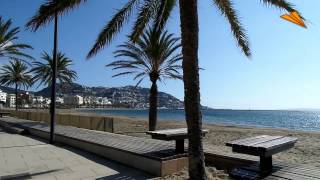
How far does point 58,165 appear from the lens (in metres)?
9.93

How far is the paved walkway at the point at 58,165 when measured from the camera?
8633 millimetres

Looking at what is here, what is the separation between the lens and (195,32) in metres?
7.81

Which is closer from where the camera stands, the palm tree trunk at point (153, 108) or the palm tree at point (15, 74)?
the palm tree trunk at point (153, 108)

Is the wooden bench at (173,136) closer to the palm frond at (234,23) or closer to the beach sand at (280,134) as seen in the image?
the beach sand at (280,134)

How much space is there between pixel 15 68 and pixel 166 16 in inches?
1755

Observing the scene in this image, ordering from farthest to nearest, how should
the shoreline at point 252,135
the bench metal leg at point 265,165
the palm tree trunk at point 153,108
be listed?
the palm tree trunk at point 153,108 → the shoreline at point 252,135 → the bench metal leg at point 265,165

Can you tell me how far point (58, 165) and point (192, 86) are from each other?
4.49 metres

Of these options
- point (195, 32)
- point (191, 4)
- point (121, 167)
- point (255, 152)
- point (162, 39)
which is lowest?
point (121, 167)

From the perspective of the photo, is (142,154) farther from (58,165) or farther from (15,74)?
(15,74)

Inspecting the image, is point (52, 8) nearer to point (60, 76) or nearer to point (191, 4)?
point (191, 4)

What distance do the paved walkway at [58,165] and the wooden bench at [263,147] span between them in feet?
8.17

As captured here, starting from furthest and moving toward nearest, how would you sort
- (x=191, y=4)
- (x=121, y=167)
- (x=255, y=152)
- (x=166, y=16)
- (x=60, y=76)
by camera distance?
(x=60, y=76) < (x=166, y=16) < (x=121, y=167) < (x=191, y=4) < (x=255, y=152)

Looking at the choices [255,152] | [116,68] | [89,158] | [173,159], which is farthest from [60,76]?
[255,152]

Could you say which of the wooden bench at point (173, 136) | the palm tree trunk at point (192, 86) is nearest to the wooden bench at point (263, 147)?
the palm tree trunk at point (192, 86)
